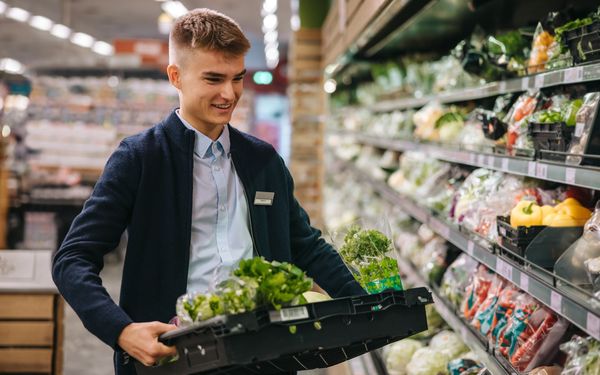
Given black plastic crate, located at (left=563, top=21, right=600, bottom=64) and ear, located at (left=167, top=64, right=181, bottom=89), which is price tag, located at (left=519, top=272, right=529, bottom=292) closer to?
black plastic crate, located at (left=563, top=21, right=600, bottom=64)

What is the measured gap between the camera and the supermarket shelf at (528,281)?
168cm

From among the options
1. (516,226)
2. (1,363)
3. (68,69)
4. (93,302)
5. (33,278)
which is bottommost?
(1,363)

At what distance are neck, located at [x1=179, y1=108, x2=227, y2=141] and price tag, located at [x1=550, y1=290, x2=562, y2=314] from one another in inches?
39.2

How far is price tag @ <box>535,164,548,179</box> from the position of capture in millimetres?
2254

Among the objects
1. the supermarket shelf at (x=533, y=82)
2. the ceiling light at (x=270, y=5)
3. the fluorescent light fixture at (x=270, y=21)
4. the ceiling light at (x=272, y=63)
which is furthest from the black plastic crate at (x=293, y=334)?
the ceiling light at (x=272, y=63)

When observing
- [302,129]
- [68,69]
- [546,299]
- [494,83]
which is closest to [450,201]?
[494,83]

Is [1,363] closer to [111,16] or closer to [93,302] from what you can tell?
[93,302]

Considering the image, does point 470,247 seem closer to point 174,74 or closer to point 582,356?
point 582,356

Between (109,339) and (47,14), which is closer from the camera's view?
(109,339)

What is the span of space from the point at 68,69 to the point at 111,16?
739cm

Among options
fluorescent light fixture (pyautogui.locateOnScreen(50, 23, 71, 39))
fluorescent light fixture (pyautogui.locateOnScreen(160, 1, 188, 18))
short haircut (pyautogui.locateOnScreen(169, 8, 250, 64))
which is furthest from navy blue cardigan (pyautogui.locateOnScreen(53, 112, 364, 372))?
fluorescent light fixture (pyautogui.locateOnScreen(50, 23, 71, 39))

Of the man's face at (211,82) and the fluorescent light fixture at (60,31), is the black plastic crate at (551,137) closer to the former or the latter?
the man's face at (211,82)

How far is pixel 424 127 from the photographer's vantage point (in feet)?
15.1

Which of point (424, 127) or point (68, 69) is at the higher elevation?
point (68, 69)
